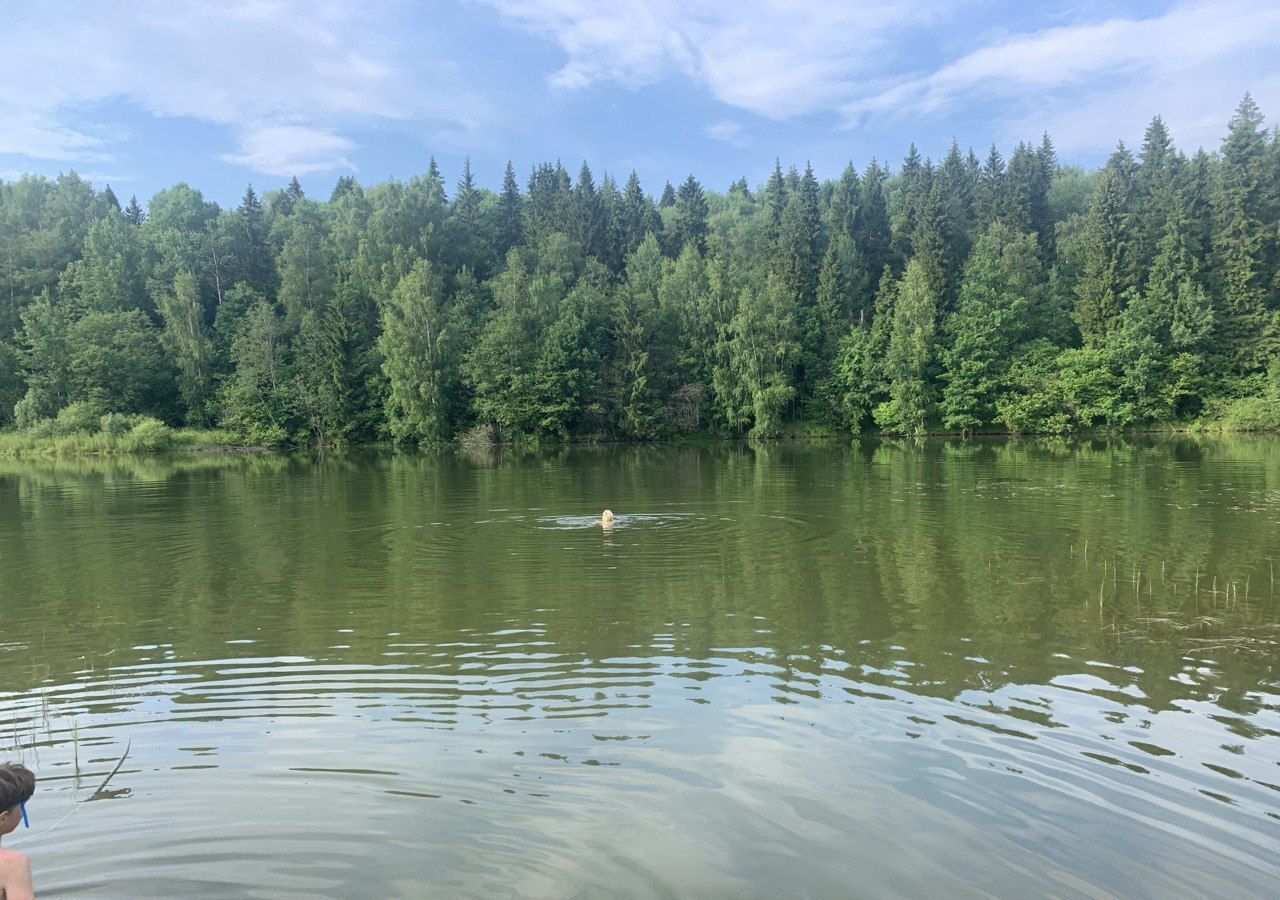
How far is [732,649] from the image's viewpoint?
35.9ft

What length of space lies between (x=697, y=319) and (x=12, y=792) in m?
83.0

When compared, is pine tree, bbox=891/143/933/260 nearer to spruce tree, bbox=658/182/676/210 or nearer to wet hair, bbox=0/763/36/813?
spruce tree, bbox=658/182/676/210

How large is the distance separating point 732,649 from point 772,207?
10733cm

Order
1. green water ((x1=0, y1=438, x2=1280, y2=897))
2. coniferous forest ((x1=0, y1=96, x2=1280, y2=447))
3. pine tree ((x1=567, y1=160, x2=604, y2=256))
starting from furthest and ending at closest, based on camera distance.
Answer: pine tree ((x1=567, y1=160, x2=604, y2=256))
coniferous forest ((x1=0, y1=96, x2=1280, y2=447))
green water ((x1=0, y1=438, x2=1280, y2=897))

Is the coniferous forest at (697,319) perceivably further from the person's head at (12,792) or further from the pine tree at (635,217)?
the person's head at (12,792)

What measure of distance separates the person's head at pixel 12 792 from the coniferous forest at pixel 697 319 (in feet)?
242

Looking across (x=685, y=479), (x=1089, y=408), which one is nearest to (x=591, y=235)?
(x=1089, y=408)

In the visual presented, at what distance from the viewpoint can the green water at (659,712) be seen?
575 centimetres

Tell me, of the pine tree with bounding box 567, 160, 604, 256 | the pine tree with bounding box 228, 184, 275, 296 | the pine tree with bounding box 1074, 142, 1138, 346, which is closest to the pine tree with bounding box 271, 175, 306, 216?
the pine tree with bounding box 228, 184, 275, 296

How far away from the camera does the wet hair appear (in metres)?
3.81

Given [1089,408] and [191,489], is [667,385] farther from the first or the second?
[191,489]

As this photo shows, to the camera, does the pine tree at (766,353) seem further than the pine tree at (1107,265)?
Yes

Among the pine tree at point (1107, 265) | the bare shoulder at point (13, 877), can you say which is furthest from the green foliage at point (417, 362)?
the bare shoulder at point (13, 877)

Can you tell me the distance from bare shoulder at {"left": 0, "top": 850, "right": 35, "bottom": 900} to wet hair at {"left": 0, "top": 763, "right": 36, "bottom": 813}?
219 millimetres
